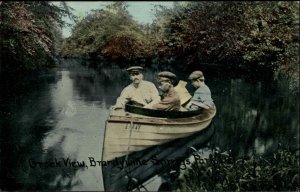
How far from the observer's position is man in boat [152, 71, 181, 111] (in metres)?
5.55

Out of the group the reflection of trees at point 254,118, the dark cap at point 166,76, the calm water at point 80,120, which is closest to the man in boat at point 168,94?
the dark cap at point 166,76

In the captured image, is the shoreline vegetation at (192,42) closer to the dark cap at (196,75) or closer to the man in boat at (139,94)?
the dark cap at (196,75)

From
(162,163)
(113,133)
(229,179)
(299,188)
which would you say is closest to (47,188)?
(113,133)

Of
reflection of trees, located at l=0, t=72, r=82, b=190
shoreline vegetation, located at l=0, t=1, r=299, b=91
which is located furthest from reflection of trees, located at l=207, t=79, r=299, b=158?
reflection of trees, located at l=0, t=72, r=82, b=190

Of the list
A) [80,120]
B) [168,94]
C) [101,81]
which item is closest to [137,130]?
[168,94]

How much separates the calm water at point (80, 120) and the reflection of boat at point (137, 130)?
0.15m

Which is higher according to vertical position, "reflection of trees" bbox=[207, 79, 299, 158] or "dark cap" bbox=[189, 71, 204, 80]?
"dark cap" bbox=[189, 71, 204, 80]

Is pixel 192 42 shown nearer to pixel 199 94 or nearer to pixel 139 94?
pixel 199 94

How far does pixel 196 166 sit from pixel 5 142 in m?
2.29

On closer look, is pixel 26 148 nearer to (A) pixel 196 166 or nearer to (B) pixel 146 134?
(B) pixel 146 134

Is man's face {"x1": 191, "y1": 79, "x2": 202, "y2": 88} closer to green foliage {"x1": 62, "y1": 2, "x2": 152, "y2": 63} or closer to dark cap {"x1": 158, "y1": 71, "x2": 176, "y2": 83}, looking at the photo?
dark cap {"x1": 158, "y1": 71, "x2": 176, "y2": 83}

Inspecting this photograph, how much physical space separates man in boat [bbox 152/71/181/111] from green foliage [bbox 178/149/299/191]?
29.1 inches

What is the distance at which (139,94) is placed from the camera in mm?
5562

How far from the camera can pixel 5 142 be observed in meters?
5.48
